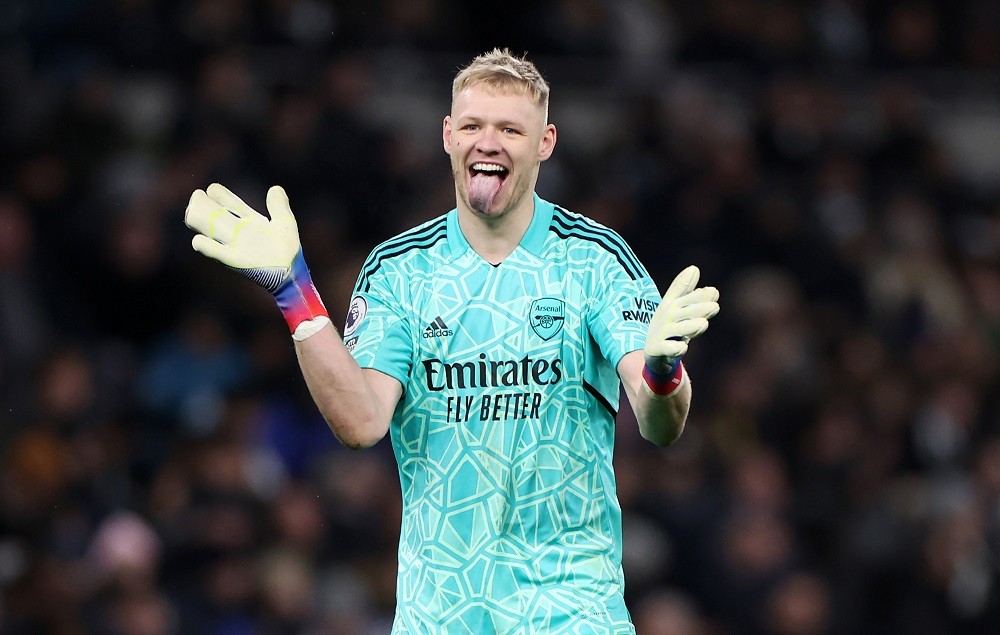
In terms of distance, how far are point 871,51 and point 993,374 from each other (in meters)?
3.44

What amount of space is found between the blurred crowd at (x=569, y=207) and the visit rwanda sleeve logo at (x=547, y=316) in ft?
16.2

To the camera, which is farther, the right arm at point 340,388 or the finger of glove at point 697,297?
the right arm at point 340,388

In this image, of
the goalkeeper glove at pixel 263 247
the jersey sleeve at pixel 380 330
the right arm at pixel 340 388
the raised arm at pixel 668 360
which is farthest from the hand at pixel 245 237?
the raised arm at pixel 668 360

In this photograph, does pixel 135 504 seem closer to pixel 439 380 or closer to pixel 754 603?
pixel 754 603

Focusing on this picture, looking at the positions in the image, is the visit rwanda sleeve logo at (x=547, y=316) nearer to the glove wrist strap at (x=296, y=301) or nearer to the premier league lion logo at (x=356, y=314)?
the premier league lion logo at (x=356, y=314)

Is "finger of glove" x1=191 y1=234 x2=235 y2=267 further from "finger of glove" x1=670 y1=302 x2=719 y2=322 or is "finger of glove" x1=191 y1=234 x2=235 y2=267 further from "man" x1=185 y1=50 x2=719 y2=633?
"finger of glove" x1=670 y1=302 x2=719 y2=322

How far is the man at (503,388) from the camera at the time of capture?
5043mm

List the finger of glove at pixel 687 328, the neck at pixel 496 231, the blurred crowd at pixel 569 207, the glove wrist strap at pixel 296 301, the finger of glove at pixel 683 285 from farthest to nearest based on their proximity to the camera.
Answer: the blurred crowd at pixel 569 207
the neck at pixel 496 231
the glove wrist strap at pixel 296 301
the finger of glove at pixel 683 285
the finger of glove at pixel 687 328

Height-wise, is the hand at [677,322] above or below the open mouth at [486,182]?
below

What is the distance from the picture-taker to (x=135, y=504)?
32.4ft

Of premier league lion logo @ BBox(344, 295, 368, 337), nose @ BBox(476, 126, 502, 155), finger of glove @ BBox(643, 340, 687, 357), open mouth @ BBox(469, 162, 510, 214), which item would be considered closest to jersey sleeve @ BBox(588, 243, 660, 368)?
finger of glove @ BBox(643, 340, 687, 357)

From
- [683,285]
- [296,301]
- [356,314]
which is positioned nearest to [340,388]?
[296,301]

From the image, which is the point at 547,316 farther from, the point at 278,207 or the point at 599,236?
the point at 278,207

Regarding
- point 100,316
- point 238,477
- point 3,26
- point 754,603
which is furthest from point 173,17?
point 754,603
